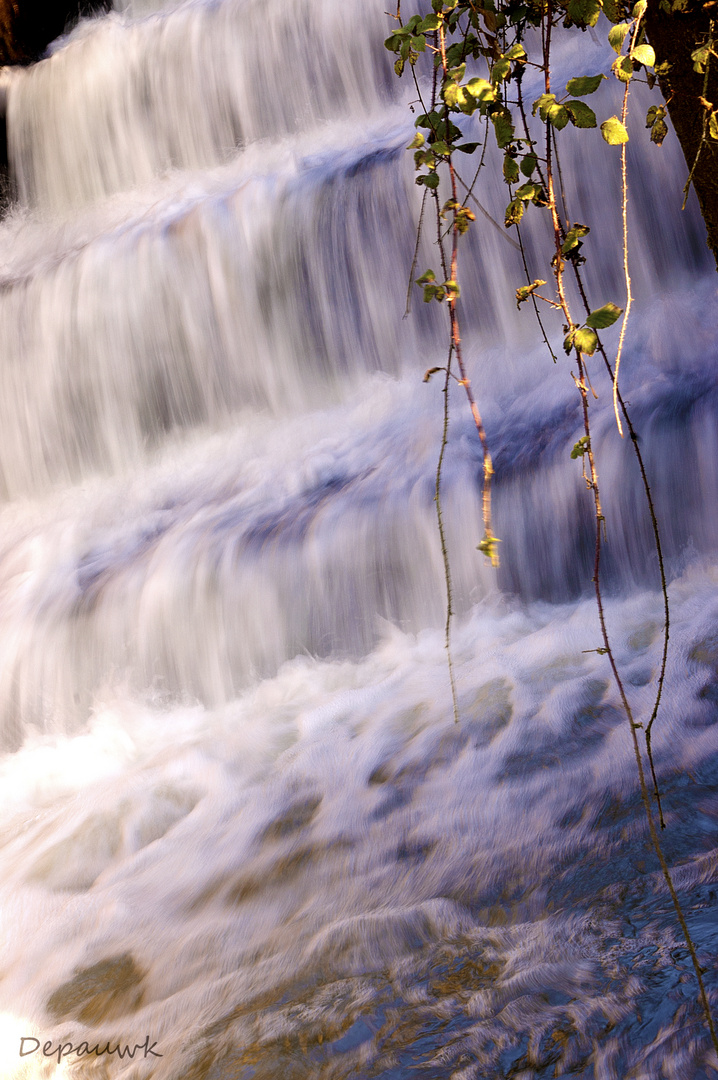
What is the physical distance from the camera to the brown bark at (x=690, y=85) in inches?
59.2

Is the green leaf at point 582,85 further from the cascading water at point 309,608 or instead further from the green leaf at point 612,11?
the cascading water at point 309,608

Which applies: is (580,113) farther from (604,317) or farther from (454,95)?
(604,317)

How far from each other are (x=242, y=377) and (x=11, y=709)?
206 cm

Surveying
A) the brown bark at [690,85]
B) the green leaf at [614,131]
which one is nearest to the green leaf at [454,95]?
the green leaf at [614,131]

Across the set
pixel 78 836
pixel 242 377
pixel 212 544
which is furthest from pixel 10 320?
pixel 78 836

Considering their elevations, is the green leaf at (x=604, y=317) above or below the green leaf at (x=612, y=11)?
below

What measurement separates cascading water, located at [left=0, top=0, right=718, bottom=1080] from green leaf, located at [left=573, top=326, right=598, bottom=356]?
3.01 feet

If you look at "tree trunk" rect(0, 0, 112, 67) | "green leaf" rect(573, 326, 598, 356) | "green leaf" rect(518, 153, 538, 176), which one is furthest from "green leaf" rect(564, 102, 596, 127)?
"tree trunk" rect(0, 0, 112, 67)

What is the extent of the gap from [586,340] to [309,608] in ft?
6.84

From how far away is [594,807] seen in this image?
1.98 meters

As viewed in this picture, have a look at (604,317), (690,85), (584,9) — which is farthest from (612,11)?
(604,317)

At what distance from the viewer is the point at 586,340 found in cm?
143

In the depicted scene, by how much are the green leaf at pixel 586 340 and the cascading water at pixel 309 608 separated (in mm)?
916

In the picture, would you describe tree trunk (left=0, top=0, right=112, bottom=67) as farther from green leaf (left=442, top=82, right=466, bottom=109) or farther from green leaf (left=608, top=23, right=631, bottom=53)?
green leaf (left=608, top=23, right=631, bottom=53)
